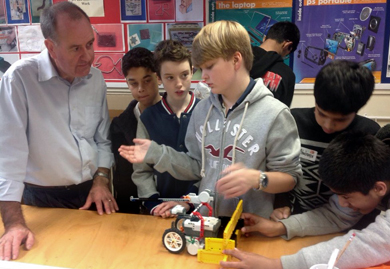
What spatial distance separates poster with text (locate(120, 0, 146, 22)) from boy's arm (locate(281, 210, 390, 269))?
229cm

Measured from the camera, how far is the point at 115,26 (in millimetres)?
2820

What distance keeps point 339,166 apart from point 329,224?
0.28 metres

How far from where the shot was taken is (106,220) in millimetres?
1408

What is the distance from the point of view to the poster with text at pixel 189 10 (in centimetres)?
263

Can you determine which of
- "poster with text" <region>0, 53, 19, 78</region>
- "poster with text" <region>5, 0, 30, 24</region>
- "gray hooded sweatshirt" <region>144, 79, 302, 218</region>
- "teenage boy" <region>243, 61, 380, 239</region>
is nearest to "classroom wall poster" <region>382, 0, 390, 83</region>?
"teenage boy" <region>243, 61, 380, 239</region>

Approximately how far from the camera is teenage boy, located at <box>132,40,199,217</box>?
160 centimetres

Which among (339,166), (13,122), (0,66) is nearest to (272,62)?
(339,166)

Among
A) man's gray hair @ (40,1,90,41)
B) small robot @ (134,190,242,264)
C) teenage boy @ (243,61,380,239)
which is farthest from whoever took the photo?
man's gray hair @ (40,1,90,41)

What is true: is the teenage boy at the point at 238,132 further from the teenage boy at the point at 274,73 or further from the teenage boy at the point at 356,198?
the teenage boy at the point at 274,73

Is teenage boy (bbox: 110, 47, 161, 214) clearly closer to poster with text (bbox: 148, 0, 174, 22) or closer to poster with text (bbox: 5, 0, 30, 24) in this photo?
poster with text (bbox: 148, 0, 174, 22)

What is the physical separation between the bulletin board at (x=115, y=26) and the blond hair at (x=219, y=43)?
1.47 meters

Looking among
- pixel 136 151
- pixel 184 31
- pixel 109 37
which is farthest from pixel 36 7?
pixel 136 151

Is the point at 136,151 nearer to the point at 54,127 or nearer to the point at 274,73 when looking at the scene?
the point at 54,127

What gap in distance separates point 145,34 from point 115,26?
27 cm
